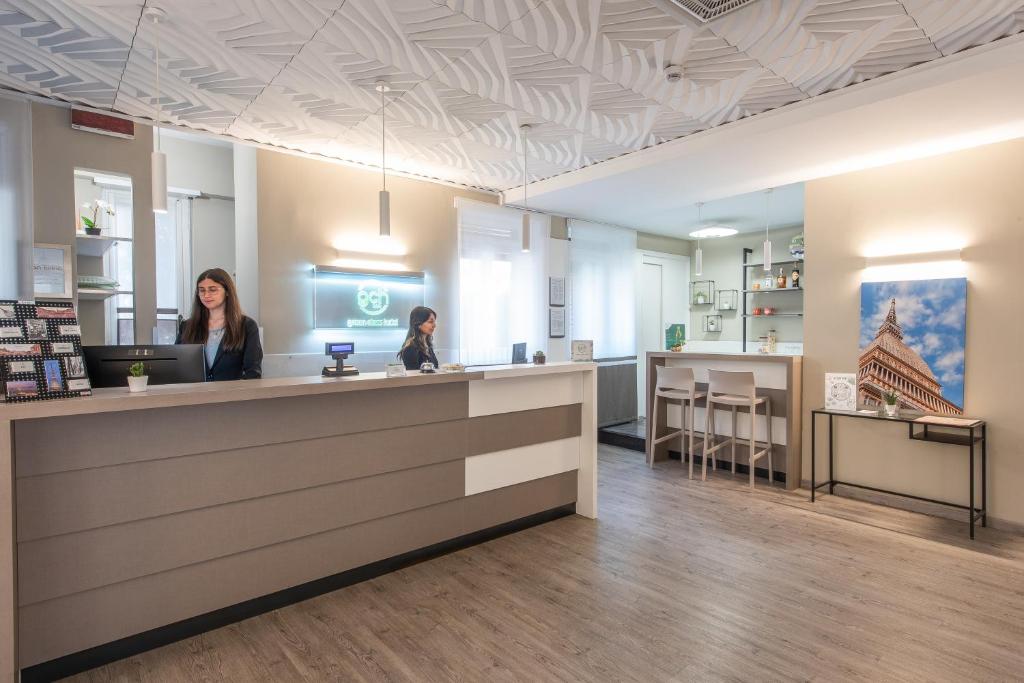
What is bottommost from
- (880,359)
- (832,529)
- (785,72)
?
(832,529)

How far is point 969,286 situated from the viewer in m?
4.04

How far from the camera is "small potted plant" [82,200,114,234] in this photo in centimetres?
376

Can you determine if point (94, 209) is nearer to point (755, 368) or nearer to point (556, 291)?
point (556, 291)

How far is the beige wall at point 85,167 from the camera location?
3.68 metres

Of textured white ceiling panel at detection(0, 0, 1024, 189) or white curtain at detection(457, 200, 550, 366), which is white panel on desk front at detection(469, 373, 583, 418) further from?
white curtain at detection(457, 200, 550, 366)

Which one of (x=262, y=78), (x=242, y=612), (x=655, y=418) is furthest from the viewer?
(x=655, y=418)

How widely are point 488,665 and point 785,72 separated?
358 cm

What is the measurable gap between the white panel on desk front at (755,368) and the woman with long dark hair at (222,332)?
13.4 feet

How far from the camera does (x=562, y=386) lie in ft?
13.1

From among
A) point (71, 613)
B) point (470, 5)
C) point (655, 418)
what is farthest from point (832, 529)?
point (71, 613)

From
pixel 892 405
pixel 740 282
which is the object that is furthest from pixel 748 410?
pixel 740 282

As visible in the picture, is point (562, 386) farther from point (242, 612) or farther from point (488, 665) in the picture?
point (242, 612)

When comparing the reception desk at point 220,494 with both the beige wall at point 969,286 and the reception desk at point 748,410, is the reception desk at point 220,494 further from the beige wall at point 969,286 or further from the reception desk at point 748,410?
the beige wall at point 969,286

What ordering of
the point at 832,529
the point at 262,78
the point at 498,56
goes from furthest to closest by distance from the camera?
the point at 832,529
the point at 262,78
the point at 498,56
